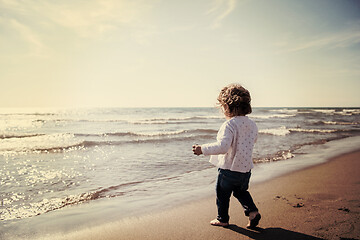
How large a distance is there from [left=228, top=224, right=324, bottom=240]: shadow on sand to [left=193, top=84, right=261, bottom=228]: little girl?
0.09 meters

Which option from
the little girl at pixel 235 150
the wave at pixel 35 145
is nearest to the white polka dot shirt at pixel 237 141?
the little girl at pixel 235 150

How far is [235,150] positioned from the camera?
2.61m

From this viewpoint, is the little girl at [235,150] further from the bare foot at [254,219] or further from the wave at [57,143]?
the wave at [57,143]

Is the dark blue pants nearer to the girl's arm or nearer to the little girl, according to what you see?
the little girl

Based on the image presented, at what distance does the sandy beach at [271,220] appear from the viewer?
2541 millimetres

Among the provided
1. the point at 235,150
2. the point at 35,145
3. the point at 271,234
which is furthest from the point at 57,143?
the point at 271,234

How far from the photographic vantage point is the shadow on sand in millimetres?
2420

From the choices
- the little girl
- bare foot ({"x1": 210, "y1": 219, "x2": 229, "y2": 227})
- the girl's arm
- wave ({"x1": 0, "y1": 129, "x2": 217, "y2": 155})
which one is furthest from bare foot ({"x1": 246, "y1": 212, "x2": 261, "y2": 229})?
wave ({"x1": 0, "y1": 129, "x2": 217, "y2": 155})

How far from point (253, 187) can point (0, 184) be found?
5.07 metres

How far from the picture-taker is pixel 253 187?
4.34 metres

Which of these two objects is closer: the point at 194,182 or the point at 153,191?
the point at 153,191

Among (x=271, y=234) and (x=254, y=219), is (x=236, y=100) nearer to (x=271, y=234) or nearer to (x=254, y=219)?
(x=254, y=219)

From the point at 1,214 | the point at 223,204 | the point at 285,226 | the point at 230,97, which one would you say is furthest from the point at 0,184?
the point at 285,226

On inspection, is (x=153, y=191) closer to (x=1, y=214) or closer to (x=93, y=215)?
(x=93, y=215)
